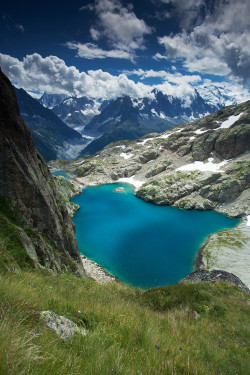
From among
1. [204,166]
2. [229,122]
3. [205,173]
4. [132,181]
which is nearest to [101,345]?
[205,173]

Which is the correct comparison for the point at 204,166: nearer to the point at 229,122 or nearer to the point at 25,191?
the point at 229,122

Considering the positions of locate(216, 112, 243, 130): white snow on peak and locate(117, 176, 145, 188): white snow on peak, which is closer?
locate(117, 176, 145, 188): white snow on peak

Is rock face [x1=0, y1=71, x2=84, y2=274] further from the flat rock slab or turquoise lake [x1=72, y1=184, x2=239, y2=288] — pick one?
turquoise lake [x1=72, y1=184, x2=239, y2=288]

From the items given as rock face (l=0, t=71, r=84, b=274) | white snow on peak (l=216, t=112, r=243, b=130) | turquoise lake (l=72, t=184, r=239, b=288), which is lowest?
turquoise lake (l=72, t=184, r=239, b=288)

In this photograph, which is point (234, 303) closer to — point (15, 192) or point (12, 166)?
point (15, 192)

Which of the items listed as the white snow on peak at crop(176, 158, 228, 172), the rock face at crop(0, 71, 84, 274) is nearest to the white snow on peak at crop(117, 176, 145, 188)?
the white snow on peak at crop(176, 158, 228, 172)

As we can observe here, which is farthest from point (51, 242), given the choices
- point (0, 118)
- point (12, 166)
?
point (0, 118)

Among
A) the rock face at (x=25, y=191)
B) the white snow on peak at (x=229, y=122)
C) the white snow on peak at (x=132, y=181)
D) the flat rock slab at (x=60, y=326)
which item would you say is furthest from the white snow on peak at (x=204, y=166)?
the flat rock slab at (x=60, y=326)
